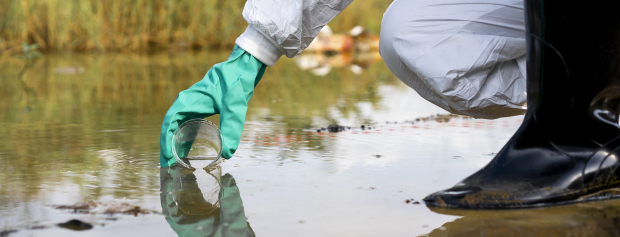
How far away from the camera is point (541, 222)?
3.89 feet

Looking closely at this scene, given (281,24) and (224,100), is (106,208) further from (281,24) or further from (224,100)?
(281,24)

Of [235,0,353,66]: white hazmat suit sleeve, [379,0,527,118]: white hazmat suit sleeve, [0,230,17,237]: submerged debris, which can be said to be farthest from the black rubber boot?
[0,230,17,237]: submerged debris

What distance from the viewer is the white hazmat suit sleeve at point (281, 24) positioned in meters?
1.59

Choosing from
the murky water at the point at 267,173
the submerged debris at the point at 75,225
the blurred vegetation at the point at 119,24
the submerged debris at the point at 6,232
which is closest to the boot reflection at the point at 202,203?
the murky water at the point at 267,173

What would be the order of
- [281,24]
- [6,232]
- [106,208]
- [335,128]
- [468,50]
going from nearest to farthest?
[6,232] < [106,208] < [281,24] < [468,50] < [335,128]

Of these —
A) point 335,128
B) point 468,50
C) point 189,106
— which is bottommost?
point 335,128

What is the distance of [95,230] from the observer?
45.3 inches

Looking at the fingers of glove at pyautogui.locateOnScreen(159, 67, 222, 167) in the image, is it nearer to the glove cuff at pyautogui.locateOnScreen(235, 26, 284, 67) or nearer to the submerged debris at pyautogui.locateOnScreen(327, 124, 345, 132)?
the glove cuff at pyautogui.locateOnScreen(235, 26, 284, 67)

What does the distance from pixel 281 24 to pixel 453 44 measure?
44 centimetres

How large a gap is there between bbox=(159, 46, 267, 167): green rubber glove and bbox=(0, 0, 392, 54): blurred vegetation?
4.67 m

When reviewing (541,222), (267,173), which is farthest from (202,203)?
(541,222)

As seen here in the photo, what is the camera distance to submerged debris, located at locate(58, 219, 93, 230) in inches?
45.9

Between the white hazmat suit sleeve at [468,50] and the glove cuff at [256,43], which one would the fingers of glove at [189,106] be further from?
the white hazmat suit sleeve at [468,50]

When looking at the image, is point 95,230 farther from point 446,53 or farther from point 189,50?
point 189,50
